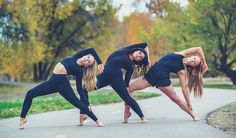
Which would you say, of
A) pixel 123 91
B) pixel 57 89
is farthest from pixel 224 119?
pixel 57 89

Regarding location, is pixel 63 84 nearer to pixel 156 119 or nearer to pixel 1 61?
pixel 156 119

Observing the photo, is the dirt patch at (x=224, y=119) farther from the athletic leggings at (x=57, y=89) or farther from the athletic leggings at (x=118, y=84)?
the athletic leggings at (x=57, y=89)

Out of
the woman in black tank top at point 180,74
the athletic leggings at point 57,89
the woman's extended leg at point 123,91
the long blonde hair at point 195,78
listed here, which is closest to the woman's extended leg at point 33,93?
the athletic leggings at point 57,89

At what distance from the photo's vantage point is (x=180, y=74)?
38.4 ft

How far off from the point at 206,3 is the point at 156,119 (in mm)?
27510

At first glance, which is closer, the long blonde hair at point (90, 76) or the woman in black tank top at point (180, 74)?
the long blonde hair at point (90, 76)

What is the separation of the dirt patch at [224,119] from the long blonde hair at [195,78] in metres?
0.70

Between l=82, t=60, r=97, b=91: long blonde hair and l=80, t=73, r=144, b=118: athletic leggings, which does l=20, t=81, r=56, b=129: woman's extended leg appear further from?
l=80, t=73, r=144, b=118: athletic leggings

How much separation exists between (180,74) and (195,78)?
343 millimetres

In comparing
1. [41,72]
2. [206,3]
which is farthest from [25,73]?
[206,3]

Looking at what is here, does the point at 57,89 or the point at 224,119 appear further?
the point at 224,119

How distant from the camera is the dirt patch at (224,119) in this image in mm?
9905

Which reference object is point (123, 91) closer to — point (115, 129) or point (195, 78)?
point (115, 129)

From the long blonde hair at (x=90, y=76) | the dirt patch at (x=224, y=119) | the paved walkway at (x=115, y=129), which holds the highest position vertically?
the long blonde hair at (x=90, y=76)
